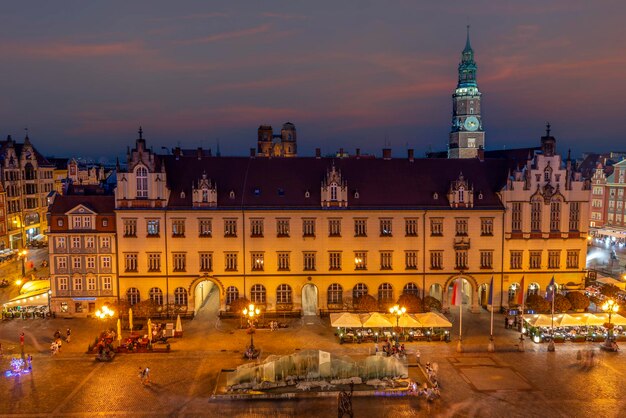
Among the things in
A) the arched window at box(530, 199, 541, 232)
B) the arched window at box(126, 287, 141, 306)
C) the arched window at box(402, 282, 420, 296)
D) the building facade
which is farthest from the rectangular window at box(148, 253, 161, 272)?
the building facade

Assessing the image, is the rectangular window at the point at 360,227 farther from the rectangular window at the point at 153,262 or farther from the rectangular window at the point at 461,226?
the rectangular window at the point at 153,262

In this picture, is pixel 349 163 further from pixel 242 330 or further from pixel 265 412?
pixel 265 412

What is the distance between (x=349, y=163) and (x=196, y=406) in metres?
36.9

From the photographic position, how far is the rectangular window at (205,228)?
61.1 m

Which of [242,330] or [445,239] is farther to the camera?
[445,239]

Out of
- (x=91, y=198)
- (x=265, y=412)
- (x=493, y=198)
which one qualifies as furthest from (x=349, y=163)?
(x=265, y=412)

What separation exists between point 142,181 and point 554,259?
48012 millimetres

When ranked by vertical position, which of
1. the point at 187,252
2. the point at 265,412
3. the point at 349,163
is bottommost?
the point at 265,412

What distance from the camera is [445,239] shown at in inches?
2464

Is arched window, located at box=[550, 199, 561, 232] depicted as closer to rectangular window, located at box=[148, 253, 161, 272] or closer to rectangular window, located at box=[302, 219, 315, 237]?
rectangular window, located at box=[302, 219, 315, 237]

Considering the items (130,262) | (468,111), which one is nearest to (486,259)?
(130,262)

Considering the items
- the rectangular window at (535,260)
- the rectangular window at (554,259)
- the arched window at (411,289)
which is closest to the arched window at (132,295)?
the arched window at (411,289)

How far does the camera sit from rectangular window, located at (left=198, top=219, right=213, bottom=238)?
6112 cm

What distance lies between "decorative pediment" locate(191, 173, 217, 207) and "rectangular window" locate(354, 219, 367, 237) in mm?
16094
